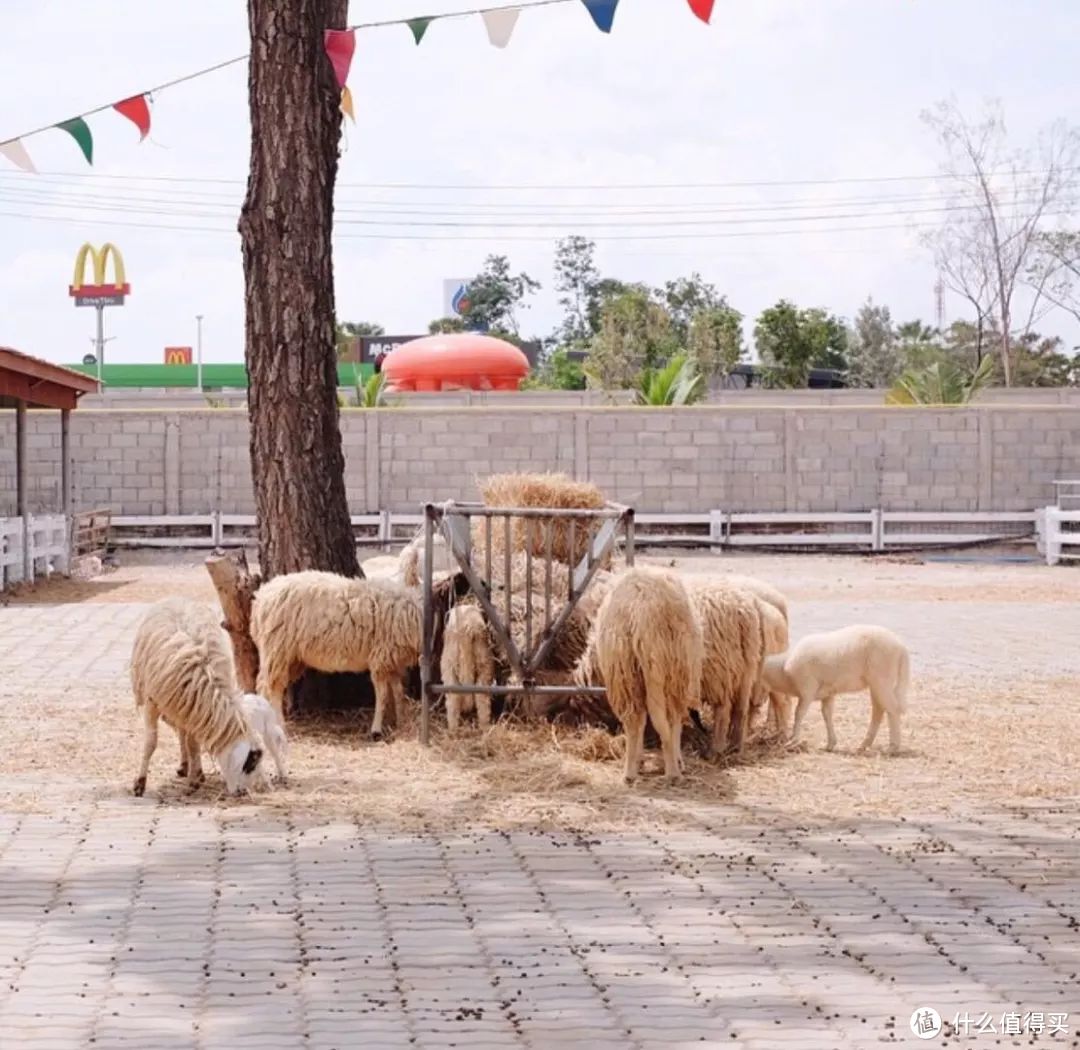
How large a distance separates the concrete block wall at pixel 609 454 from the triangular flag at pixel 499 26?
51.4 feet

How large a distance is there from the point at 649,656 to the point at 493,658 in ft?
5.29

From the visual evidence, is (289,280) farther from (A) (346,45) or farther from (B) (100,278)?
(B) (100,278)

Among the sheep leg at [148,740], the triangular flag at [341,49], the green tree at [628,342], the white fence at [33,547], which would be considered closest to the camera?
the sheep leg at [148,740]

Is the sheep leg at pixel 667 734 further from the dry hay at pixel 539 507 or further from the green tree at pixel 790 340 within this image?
the green tree at pixel 790 340

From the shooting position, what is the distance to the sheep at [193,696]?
308 inches

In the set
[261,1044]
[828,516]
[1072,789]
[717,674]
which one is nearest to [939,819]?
[1072,789]

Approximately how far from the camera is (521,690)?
905 centimetres

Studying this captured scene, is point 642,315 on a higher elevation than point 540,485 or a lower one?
higher

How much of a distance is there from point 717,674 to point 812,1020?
13.6ft

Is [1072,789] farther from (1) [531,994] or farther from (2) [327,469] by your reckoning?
(2) [327,469]

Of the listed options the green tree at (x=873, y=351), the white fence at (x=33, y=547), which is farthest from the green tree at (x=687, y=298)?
the white fence at (x=33, y=547)

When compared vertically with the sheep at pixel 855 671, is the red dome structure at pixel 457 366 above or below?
above

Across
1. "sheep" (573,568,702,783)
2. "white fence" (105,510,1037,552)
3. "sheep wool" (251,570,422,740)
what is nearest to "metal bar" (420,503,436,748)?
"sheep wool" (251,570,422,740)

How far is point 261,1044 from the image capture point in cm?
447
